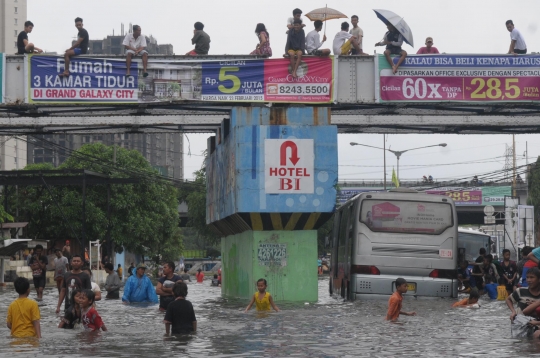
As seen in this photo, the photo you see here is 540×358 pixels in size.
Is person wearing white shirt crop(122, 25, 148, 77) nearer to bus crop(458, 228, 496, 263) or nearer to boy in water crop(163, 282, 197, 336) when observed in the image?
boy in water crop(163, 282, 197, 336)

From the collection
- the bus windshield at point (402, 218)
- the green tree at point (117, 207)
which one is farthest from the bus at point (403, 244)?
the green tree at point (117, 207)

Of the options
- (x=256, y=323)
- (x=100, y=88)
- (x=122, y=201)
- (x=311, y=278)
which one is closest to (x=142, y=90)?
(x=100, y=88)

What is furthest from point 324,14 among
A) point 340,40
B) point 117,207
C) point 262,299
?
point 117,207

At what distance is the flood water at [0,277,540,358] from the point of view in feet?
44.1

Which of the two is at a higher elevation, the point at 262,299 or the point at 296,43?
the point at 296,43

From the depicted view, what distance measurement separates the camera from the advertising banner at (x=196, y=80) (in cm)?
2473

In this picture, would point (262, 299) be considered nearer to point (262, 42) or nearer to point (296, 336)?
point (296, 336)

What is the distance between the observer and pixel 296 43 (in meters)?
25.0

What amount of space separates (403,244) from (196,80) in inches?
272

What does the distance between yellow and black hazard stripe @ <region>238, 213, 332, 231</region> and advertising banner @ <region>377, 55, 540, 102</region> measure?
3602mm

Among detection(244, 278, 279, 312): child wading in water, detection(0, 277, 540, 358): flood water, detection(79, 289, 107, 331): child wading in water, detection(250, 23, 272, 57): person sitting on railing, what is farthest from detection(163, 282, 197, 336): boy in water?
detection(250, 23, 272, 57): person sitting on railing

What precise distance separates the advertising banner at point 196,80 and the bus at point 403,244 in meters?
3.29

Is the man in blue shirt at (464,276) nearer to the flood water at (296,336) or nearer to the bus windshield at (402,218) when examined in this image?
the bus windshield at (402,218)

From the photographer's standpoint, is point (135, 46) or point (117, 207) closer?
point (135, 46)
